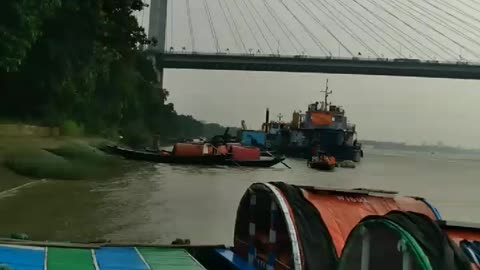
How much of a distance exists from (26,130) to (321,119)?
40.1 metres

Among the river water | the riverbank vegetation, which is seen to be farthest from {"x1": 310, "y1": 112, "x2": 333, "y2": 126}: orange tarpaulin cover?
the riverbank vegetation

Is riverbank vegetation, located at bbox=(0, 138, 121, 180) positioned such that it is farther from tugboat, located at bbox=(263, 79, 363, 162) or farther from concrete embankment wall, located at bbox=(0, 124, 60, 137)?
tugboat, located at bbox=(263, 79, 363, 162)

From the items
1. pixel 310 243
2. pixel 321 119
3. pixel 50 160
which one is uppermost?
pixel 321 119

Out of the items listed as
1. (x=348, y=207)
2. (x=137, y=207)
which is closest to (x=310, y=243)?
(x=348, y=207)

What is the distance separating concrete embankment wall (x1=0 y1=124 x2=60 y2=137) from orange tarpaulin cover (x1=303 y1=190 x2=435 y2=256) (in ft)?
70.6

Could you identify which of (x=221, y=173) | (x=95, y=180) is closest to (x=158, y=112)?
(x=221, y=173)

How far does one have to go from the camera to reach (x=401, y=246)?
3.60 meters

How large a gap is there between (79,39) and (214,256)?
57.5 feet

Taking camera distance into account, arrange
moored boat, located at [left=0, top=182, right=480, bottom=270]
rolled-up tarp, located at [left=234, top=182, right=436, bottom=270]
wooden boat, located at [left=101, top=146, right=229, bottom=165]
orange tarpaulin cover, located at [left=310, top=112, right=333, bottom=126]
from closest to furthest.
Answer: moored boat, located at [left=0, top=182, right=480, bottom=270] → rolled-up tarp, located at [left=234, top=182, right=436, bottom=270] → wooden boat, located at [left=101, top=146, right=229, bottom=165] → orange tarpaulin cover, located at [left=310, top=112, right=333, bottom=126]

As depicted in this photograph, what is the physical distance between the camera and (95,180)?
85.3 ft

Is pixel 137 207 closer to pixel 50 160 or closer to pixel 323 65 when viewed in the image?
pixel 50 160

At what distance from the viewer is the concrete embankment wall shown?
1031 inches

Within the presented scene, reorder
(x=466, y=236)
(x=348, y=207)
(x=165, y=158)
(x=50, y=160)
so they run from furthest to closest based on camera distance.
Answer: (x=165, y=158)
(x=50, y=160)
(x=348, y=207)
(x=466, y=236)

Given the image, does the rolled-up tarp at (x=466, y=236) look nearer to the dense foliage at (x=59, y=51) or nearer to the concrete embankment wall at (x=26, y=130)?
the dense foliage at (x=59, y=51)
